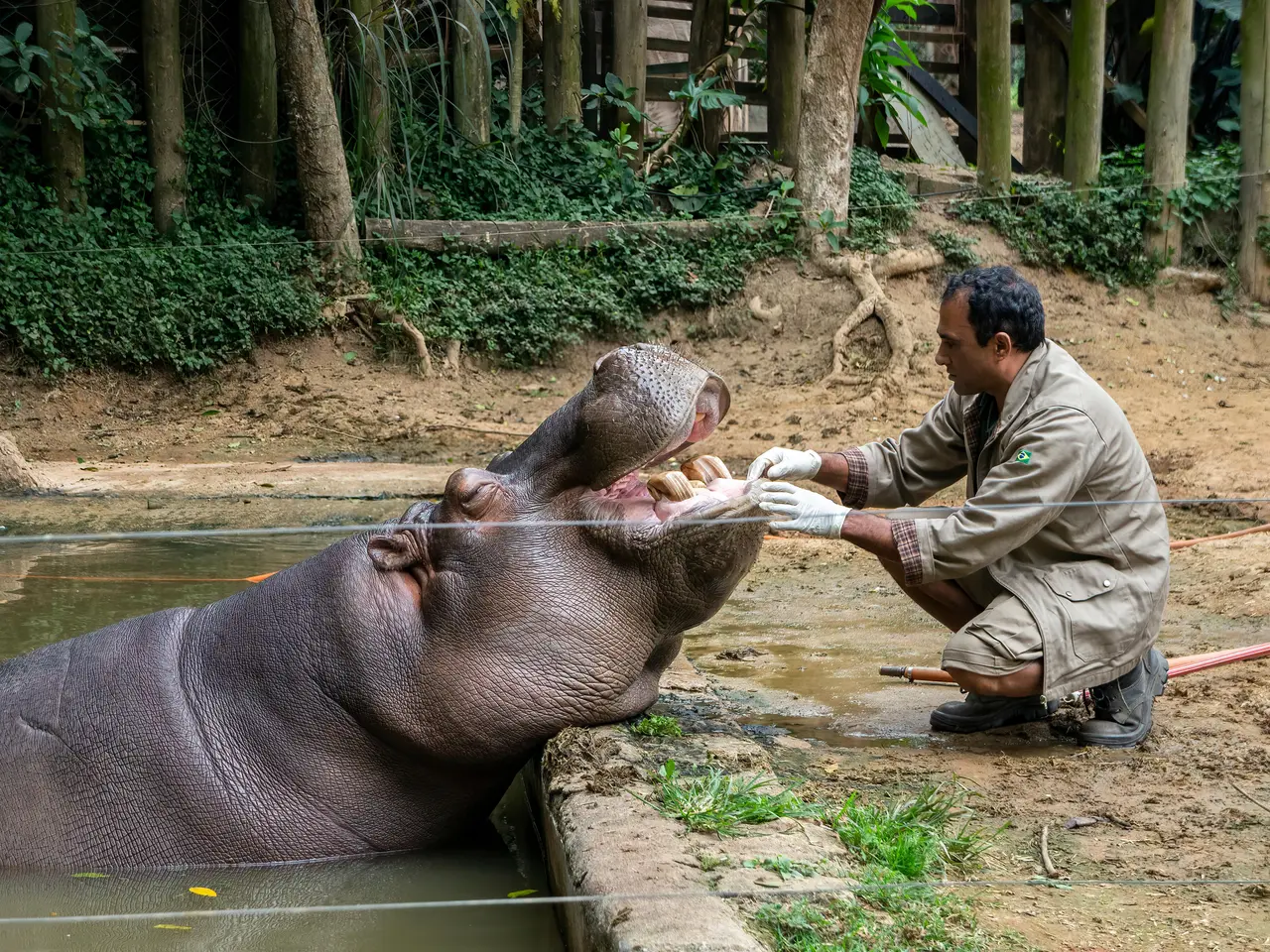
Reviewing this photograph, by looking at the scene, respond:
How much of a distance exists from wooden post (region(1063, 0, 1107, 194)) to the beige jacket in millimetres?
7749

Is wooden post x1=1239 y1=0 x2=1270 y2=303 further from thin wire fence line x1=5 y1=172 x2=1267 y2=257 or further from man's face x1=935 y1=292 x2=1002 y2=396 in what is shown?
man's face x1=935 y1=292 x2=1002 y2=396

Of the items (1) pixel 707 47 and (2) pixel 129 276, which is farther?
(1) pixel 707 47

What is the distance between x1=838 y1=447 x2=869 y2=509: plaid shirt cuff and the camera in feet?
13.3

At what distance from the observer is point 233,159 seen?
35.8 ft

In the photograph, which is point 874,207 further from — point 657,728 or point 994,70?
point 657,728

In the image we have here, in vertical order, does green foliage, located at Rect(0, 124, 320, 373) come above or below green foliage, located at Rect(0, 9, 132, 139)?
below

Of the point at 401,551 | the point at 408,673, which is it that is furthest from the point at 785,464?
the point at 408,673

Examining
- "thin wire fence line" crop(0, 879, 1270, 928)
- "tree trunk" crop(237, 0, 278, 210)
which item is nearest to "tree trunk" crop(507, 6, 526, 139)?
"tree trunk" crop(237, 0, 278, 210)

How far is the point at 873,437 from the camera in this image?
8211 millimetres

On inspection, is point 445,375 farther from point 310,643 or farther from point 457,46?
point 310,643

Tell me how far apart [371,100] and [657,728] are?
27.8 feet

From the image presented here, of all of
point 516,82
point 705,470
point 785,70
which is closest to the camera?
point 705,470

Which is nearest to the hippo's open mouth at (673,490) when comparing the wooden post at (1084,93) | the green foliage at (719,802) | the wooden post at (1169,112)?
the green foliage at (719,802)

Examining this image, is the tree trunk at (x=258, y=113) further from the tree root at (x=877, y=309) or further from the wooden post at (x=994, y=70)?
the wooden post at (x=994, y=70)
